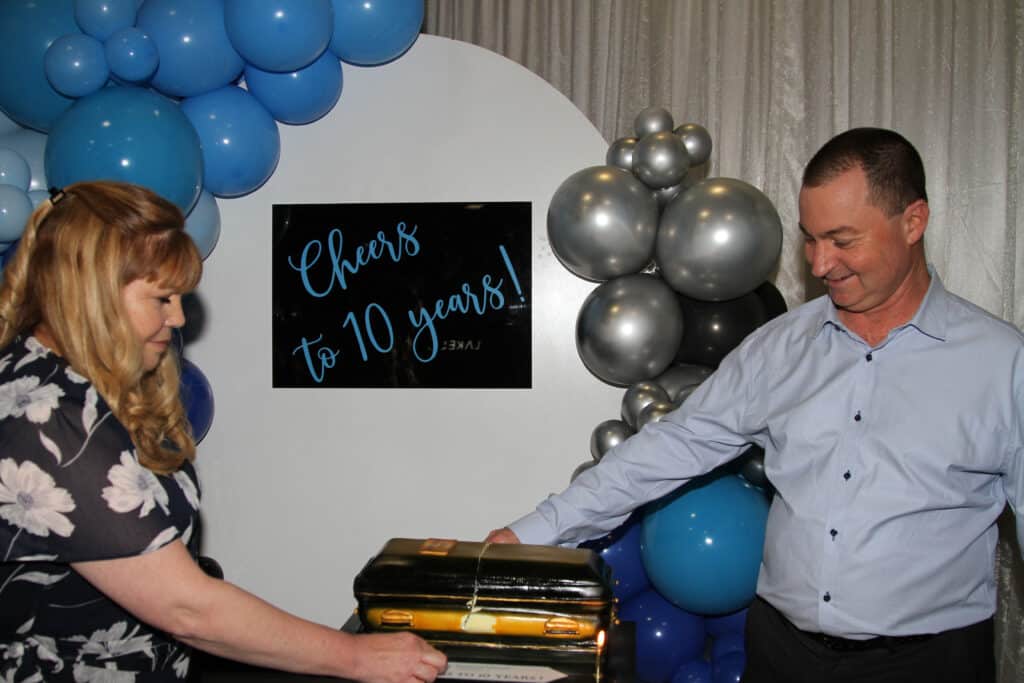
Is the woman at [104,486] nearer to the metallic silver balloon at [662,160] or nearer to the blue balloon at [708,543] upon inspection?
the blue balloon at [708,543]

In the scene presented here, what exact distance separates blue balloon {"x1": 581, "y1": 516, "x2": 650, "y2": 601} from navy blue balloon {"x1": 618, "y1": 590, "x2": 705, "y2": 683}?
64 mm

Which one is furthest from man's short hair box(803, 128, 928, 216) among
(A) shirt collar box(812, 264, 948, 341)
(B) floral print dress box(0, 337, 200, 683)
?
(B) floral print dress box(0, 337, 200, 683)

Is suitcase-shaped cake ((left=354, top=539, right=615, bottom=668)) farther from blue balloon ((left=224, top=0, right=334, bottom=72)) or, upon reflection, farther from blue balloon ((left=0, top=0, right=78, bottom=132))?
blue balloon ((left=0, top=0, right=78, bottom=132))

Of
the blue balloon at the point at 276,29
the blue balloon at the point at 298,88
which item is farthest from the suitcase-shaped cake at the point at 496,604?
the blue balloon at the point at 298,88

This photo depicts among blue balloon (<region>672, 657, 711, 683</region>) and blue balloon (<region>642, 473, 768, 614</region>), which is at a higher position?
blue balloon (<region>642, 473, 768, 614</region>)

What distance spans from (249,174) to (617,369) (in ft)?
4.59

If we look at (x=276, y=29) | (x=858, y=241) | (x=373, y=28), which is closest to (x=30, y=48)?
(x=276, y=29)

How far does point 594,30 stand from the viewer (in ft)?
11.9

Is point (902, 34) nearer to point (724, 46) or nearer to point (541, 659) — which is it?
point (724, 46)

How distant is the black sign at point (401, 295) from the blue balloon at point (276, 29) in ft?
2.03

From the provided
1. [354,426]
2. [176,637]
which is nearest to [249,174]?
[354,426]

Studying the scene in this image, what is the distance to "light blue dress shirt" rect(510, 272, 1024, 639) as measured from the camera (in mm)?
1709

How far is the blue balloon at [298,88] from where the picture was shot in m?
2.93

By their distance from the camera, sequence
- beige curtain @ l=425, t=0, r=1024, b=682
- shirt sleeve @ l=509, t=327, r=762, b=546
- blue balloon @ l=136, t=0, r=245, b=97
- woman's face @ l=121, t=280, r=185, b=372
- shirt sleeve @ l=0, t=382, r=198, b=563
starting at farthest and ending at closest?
1. beige curtain @ l=425, t=0, r=1024, b=682
2. blue balloon @ l=136, t=0, r=245, b=97
3. shirt sleeve @ l=509, t=327, r=762, b=546
4. woman's face @ l=121, t=280, r=185, b=372
5. shirt sleeve @ l=0, t=382, r=198, b=563
